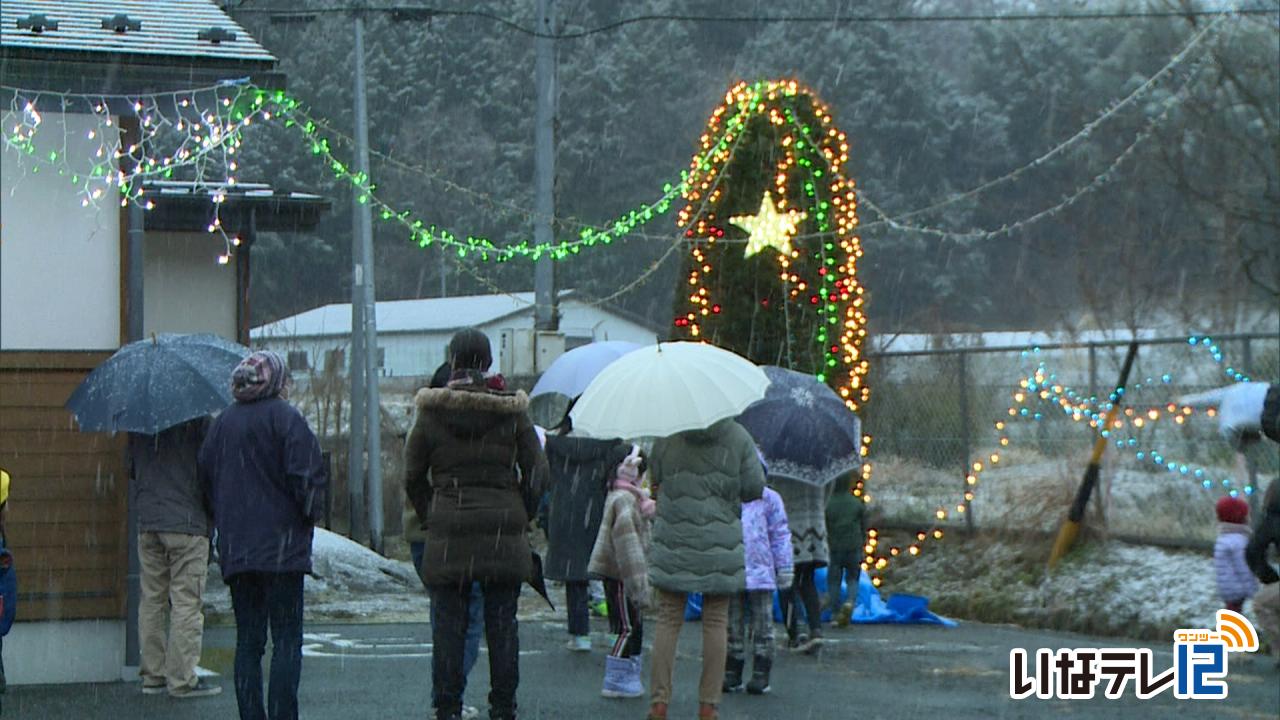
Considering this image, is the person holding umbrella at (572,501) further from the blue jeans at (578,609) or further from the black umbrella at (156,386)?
the black umbrella at (156,386)

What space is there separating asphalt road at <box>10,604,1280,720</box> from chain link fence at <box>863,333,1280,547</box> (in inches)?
88.7

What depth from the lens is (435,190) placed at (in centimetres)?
5253

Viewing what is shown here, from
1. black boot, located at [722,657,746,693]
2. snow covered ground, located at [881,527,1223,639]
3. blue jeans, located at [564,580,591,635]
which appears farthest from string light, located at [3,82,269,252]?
snow covered ground, located at [881,527,1223,639]

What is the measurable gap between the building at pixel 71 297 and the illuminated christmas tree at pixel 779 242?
23.5ft

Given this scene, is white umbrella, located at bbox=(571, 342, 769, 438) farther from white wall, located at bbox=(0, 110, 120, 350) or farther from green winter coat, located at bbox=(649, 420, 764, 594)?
white wall, located at bbox=(0, 110, 120, 350)

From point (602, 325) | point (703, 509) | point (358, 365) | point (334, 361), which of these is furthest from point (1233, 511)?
point (602, 325)

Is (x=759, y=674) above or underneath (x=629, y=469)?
underneath

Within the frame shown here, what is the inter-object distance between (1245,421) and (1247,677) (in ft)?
12.6

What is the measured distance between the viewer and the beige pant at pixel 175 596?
10.0m

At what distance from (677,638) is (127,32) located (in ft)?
17.0

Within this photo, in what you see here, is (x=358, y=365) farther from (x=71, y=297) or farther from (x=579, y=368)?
(x=71, y=297)

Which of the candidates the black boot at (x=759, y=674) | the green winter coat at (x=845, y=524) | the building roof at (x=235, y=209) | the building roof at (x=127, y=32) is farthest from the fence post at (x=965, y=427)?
the building roof at (x=127, y=32)

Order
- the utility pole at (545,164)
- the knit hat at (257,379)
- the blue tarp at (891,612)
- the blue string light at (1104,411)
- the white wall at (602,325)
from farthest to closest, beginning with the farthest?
the white wall at (602,325) → the utility pole at (545,164) → the blue string light at (1104,411) → the blue tarp at (891,612) → the knit hat at (257,379)

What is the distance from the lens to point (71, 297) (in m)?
11.1
